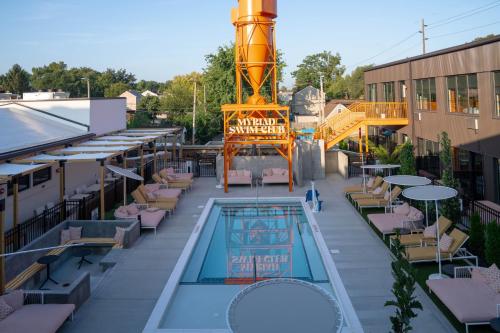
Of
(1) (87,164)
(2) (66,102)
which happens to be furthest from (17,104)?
(1) (87,164)

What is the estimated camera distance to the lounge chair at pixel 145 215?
50.9 feet

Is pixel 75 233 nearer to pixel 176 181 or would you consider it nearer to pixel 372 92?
pixel 176 181

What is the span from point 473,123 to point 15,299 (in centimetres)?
1785

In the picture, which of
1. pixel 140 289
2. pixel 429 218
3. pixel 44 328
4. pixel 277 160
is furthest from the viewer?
pixel 277 160

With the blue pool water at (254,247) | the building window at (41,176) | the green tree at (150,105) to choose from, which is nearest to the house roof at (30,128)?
the building window at (41,176)

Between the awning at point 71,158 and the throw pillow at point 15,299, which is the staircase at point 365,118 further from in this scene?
the throw pillow at point 15,299

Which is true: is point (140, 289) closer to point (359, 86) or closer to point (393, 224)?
point (393, 224)

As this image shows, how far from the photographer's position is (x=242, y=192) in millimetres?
22266

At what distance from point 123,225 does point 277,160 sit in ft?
42.1

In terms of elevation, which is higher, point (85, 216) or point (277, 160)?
point (277, 160)

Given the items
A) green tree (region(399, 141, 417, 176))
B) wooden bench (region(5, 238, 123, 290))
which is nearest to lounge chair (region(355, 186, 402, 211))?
green tree (region(399, 141, 417, 176))

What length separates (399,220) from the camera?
14.8 meters

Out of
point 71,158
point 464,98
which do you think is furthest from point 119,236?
point 464,98

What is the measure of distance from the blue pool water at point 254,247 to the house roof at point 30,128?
7283 mm
